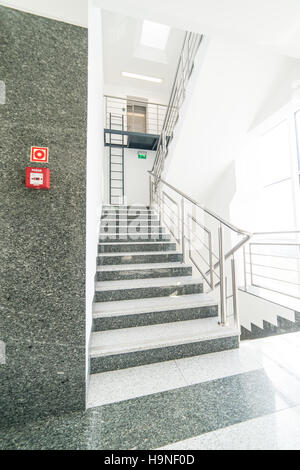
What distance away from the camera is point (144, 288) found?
2229mm

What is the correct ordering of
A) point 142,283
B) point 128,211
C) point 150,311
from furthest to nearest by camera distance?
point 128,211 < point 142,283 < point 150,311

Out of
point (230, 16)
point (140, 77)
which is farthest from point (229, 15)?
point (140, 77)

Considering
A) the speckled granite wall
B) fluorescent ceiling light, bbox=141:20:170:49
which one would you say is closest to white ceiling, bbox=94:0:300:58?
the speckled granite wall

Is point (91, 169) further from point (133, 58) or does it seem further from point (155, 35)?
point (155, 35)

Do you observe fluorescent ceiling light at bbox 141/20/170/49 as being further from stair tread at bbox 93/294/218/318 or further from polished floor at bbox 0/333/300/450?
polished floor at bbox 0/333/300/450

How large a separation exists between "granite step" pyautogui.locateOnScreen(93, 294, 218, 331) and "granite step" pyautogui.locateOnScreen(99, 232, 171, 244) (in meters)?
1.07

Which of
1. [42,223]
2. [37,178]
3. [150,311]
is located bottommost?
[150,311]

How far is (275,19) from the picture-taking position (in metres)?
1.59

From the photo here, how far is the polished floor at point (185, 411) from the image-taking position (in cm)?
100

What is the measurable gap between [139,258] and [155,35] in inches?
212

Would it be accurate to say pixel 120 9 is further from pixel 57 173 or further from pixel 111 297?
pixel 111 297

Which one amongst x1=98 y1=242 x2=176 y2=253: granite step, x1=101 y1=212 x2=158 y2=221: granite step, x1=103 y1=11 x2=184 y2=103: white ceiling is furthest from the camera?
x1=103 y1=11 x2=184 y2=103: white ceiling

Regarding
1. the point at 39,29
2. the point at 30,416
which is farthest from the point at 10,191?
the point at 30,416

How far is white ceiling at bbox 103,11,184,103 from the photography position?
4523 mm
